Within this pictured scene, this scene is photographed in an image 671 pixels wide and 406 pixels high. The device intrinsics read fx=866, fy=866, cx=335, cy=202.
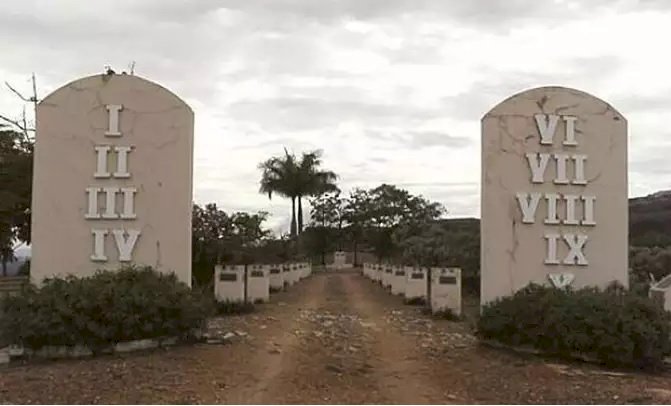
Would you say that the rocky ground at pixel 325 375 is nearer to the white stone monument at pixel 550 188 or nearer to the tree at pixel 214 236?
the white stone monument at pixel 550 188

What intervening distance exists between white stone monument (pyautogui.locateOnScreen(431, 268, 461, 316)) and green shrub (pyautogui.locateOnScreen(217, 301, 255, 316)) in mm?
4167

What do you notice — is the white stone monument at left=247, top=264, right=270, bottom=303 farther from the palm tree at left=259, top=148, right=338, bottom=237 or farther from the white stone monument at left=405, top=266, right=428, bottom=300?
the palm tree at left=259, top=148, right=338, bottom=237

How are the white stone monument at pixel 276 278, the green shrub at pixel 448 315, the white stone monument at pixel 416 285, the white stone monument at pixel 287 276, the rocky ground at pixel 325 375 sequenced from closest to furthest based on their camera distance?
the rocky ground at pixel 325 375
the green shrub at pixel 448 315
the white stone monument at pixel 416 285
the white stone monument at pixel 276 278
the white stone monument at pixel 287 276

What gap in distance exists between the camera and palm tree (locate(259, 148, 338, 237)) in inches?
2361

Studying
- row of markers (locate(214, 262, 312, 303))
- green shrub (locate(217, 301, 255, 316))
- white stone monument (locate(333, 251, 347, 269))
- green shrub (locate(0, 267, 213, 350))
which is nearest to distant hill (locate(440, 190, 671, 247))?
row of markers (locate(214, 262, 312, 303))

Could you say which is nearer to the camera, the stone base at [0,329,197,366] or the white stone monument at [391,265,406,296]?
the stone base at [0,329,197,366]

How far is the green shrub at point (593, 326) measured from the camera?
1171cm

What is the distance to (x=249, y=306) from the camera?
19.8 meters

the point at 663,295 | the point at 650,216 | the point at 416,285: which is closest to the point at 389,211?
the point at 650,216

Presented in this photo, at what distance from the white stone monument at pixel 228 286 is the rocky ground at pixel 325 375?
4436 millimetres

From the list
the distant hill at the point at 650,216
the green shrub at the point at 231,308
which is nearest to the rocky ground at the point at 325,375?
the green shrub at the point at 231,308

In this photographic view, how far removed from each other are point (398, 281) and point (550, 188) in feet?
46.5

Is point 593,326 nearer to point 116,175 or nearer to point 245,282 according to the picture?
point 116,175

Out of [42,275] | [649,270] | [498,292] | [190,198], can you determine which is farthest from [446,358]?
[649,270]
